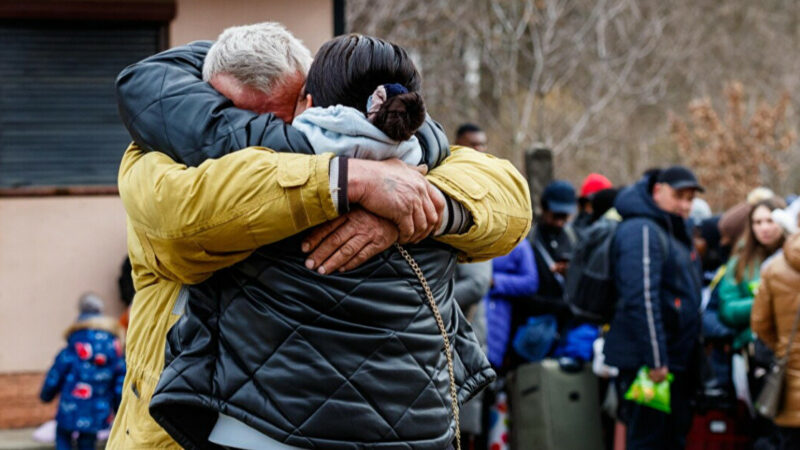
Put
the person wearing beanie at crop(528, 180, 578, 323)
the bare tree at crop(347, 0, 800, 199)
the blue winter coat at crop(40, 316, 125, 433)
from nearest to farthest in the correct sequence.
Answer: the blue winter coat at crop(40, 316, 125, 433)
the person wearing beanie at crop(528, 180, 578, 323)
the bare tree at crop(347, 0, 800, 199)

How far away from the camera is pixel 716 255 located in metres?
10.1

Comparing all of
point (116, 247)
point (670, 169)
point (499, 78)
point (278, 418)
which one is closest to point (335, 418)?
point (278, 418)

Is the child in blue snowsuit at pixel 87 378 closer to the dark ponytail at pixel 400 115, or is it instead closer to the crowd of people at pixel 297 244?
the crowd of people at pixel 297 244

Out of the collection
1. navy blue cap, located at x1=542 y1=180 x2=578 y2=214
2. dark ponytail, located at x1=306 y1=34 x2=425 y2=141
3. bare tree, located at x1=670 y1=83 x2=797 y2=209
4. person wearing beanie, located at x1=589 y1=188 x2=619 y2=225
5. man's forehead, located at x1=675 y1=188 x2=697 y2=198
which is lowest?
bare tree, located at x1=670 y1=83 x2=797 y2=209

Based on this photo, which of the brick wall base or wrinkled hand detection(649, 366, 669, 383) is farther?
the brick wall base

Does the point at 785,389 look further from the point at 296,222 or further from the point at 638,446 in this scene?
the point at 296,222

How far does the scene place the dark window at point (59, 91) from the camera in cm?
985

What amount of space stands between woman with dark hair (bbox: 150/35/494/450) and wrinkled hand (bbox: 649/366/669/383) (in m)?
4.48

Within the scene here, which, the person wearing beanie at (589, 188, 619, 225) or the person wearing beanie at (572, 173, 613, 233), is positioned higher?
the person wearing beanie at (589, 188, 619, 225)

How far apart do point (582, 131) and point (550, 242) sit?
13.1m

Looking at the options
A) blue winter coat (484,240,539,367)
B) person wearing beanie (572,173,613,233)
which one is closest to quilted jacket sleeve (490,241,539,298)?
blue winter coat (484,240,539,367)

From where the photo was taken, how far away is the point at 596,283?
24.5 ft

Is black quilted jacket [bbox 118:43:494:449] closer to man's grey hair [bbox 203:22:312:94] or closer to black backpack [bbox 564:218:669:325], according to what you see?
man's grey hair [bbox 203:22:312:94]

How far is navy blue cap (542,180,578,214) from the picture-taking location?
8.68 metres
